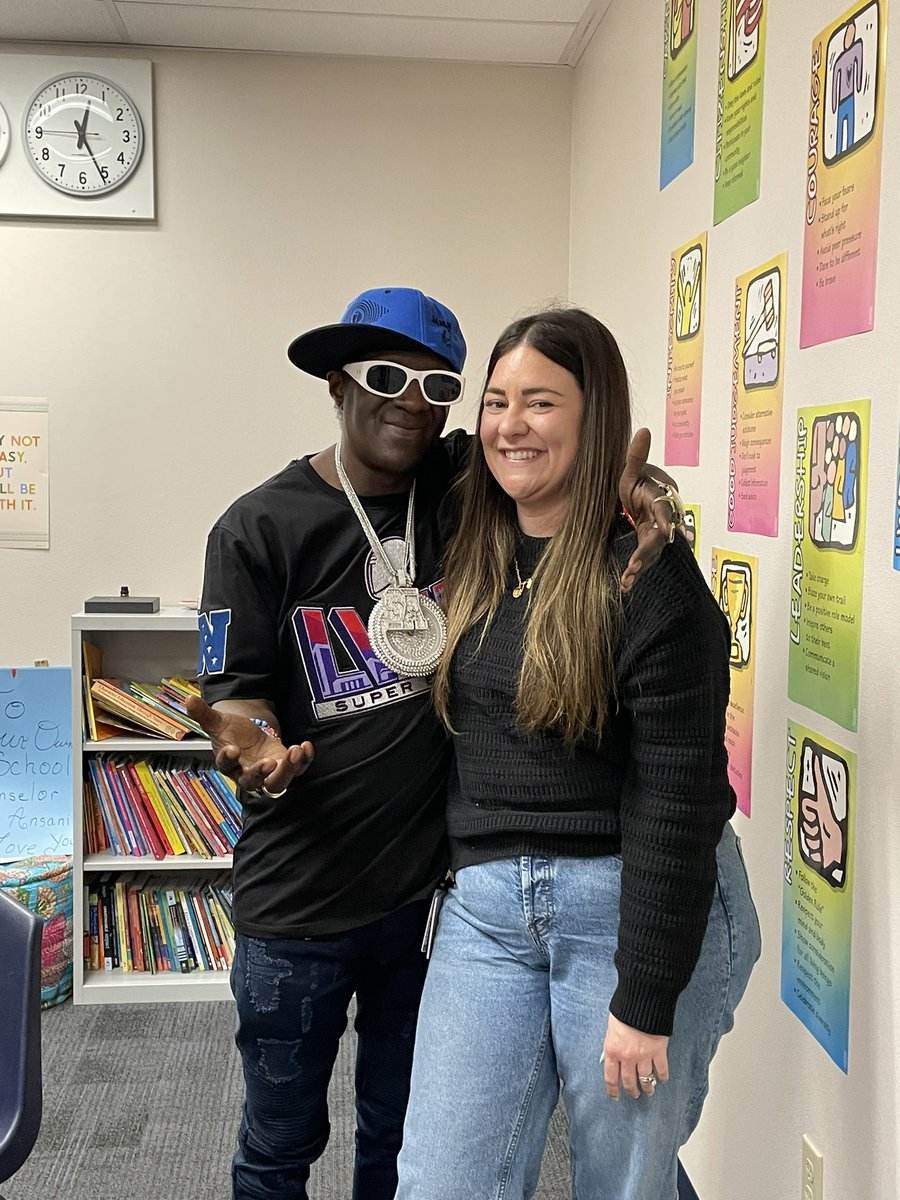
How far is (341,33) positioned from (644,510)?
7.23ft

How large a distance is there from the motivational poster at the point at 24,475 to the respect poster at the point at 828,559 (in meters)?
2.21

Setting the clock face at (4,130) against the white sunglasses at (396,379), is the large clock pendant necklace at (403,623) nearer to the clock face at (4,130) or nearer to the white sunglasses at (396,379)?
the white sunglasses at (396,379)

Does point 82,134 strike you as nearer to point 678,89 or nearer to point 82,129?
point 82,129

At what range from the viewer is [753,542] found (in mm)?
1678

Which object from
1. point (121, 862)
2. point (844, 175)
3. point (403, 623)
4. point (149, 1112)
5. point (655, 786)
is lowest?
point (149, 1112)

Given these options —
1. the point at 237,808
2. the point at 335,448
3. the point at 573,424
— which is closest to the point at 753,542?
the point at 573,424

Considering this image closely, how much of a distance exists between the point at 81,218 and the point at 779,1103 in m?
2.69

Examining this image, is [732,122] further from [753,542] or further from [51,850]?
[51,850]

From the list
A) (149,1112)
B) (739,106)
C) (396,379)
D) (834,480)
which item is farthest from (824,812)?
(149,1112)

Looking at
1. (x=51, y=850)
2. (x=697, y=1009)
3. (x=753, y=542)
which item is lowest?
(x=51, y=850)

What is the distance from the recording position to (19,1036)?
4.15 ft

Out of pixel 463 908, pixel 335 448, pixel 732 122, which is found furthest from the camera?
pixel 732 122

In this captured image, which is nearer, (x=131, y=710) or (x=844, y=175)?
(x=844, y=175)

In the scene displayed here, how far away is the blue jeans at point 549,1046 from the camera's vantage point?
46.0 inches
